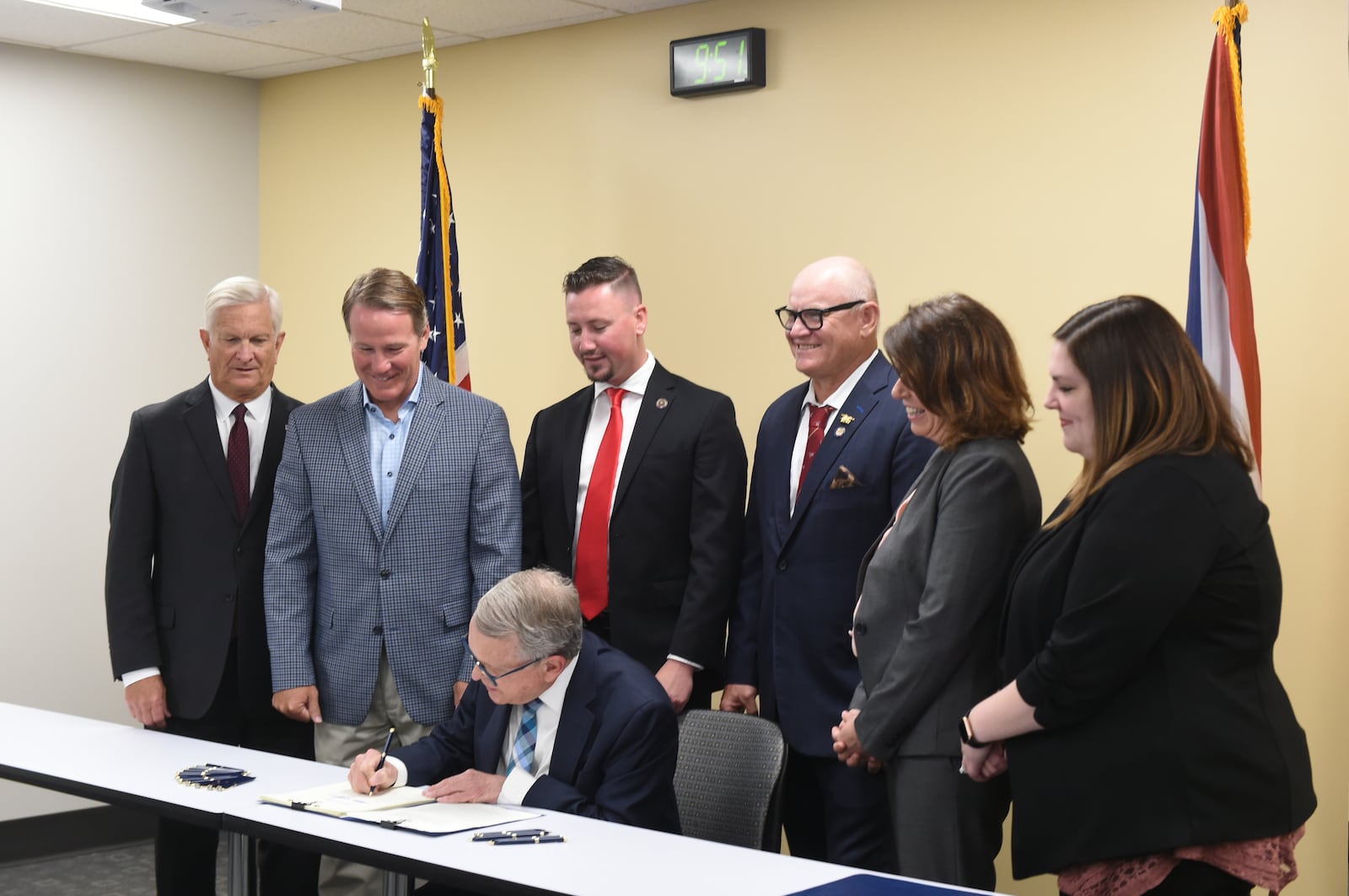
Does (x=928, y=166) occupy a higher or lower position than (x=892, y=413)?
higher

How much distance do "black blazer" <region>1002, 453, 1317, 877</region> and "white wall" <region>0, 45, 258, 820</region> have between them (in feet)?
13.5

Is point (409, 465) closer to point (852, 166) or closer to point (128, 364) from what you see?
point (852, 166)

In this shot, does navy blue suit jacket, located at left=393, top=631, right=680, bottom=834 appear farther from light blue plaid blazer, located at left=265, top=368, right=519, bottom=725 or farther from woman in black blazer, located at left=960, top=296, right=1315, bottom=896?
woman in black blazer, located at left=960, top=296, right=1315, bottom=896

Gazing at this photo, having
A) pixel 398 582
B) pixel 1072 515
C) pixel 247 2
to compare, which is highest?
pixel 247 2

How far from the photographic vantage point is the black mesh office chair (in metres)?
2.96

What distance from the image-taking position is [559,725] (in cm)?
279

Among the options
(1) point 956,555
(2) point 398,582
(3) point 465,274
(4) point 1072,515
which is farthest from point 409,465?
(3) point 465,274

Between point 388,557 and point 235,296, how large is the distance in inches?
31.9

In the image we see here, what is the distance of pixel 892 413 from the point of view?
10.4ft

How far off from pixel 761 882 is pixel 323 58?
13.8 feet

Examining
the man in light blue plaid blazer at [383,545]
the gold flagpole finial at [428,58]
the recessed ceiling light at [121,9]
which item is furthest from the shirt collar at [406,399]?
the recessed ceiling light at [121,9]

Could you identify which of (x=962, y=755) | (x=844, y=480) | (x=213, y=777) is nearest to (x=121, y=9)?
(x=213, y=777)

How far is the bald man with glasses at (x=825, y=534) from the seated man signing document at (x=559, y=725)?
1.57 ft

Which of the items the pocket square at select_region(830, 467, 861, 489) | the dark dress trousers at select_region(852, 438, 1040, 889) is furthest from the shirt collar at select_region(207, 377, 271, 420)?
the dark dress trousers at select_region(852, 438, 1040, 889)
